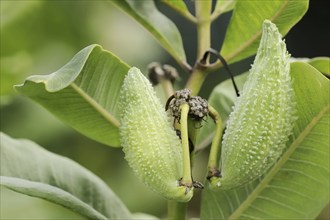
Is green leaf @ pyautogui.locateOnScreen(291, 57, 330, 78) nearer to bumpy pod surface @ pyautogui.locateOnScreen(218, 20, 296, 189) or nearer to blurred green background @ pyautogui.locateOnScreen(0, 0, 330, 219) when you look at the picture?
bumpy pod surface @ pyautogui.locateOnScreen(218, 20, 296, 189)

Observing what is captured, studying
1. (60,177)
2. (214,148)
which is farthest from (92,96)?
(214,148)

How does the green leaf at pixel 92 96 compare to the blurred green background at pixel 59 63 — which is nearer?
the green leaf at pixel 92 96

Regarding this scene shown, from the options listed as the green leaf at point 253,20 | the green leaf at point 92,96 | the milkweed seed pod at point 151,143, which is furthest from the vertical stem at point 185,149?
the green leaf at point 253,20

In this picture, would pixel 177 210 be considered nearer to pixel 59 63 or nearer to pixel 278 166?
pixel 278 166

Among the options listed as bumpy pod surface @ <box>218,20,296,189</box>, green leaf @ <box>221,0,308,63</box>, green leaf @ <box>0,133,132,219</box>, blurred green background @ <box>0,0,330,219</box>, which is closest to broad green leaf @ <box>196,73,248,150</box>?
green leaf @ <box>221,0,308,63</box>

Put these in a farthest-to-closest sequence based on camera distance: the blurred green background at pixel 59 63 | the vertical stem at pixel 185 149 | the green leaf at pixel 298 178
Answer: the blurred green background at pixel 59 63 → the green leaf at pixel 298 178 → the vertical stem at pixel 185 149

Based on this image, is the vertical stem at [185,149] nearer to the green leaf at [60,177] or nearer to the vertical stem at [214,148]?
the vertical stem at [214,148]
